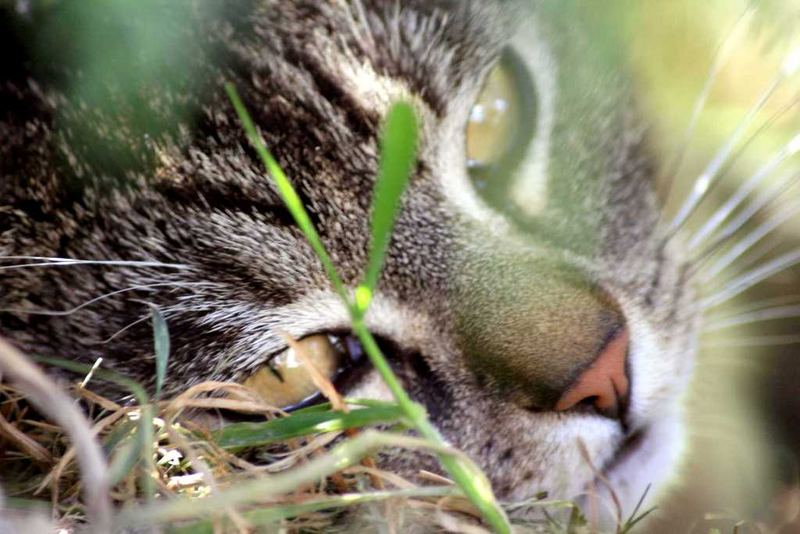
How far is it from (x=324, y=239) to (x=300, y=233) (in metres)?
0.03

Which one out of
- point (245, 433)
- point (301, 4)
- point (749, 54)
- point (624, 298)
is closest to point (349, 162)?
point (301, 4)

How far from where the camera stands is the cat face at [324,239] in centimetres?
90

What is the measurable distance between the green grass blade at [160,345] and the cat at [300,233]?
44 mm

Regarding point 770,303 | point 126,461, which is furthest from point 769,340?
point 126,461

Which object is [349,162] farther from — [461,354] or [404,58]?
[461,354]

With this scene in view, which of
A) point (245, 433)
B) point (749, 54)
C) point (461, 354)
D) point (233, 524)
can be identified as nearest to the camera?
point (233, 524)

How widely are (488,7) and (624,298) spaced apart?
0.42m

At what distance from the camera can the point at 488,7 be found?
1.07 metres

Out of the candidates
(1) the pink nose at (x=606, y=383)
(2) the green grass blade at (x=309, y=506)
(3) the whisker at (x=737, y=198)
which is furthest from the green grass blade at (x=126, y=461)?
(3) the whisker at (x=737, y=198)

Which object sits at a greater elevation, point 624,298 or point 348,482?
point 624,298

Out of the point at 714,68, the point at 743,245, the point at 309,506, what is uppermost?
the point at 714,68

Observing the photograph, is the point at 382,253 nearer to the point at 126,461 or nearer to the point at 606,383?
the point at 126,461

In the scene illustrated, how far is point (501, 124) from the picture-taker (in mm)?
1144

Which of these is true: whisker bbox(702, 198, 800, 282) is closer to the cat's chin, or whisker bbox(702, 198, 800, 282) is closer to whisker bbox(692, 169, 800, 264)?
whisker bbox(692, 169, 800, 264)
